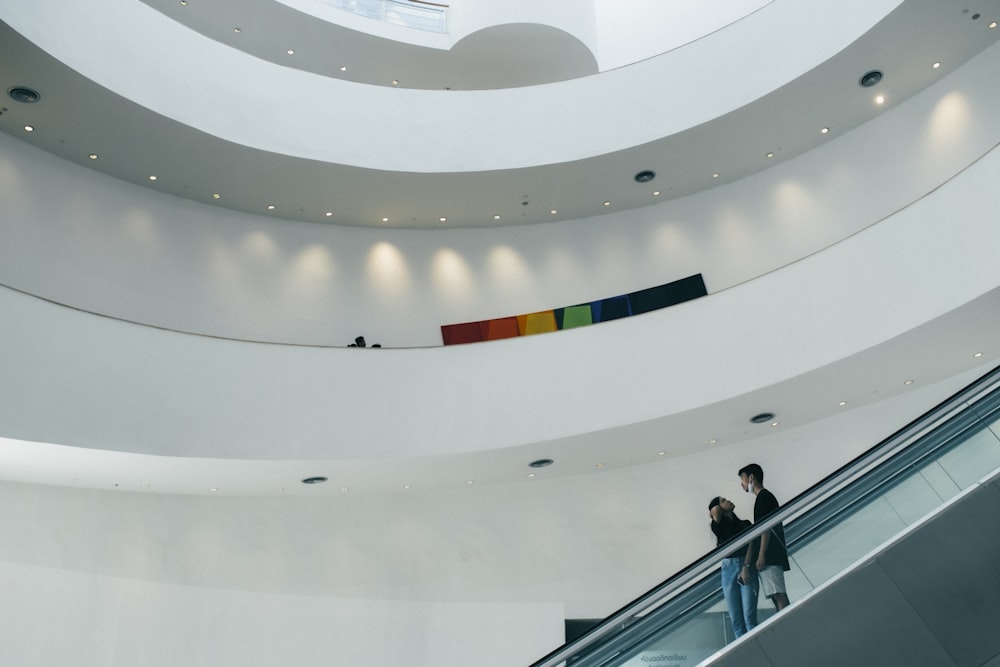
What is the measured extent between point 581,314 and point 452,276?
110 inches

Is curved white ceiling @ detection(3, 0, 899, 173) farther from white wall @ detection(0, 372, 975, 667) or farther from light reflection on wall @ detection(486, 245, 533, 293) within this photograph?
white wall @ detection(0, 372, 975, 667)

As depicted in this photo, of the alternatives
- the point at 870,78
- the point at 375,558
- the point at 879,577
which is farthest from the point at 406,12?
Answer: the point at 879,577

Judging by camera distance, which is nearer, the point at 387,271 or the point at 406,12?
the point at 387,271

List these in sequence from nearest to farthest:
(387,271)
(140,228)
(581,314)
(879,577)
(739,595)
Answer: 1. (879,577)
2. (739,595)
3. (140,228)
4. (581,314)
5. (387,271)

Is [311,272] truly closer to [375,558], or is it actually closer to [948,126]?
[375,558]

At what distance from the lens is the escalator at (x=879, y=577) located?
16.0 feet

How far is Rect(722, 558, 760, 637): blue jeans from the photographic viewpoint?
539 centimetres

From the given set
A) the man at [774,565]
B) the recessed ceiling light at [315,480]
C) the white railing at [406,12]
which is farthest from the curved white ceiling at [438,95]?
the man at [774,565]

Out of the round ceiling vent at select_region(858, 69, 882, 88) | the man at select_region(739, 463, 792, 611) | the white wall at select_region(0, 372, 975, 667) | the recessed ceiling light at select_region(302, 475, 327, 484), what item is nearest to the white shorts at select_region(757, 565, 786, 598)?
the man at select_region(739, 463, 792, 611)

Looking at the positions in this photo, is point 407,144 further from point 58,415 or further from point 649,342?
point 58,415

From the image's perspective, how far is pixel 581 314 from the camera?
15.1 m

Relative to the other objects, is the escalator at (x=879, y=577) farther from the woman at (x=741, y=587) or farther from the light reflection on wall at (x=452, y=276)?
the light reflection on wall at (x=452, y=276)

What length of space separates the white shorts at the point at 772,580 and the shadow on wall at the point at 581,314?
9556 mm

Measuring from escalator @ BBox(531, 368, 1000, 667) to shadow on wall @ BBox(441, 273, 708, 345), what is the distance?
30.3 ft
